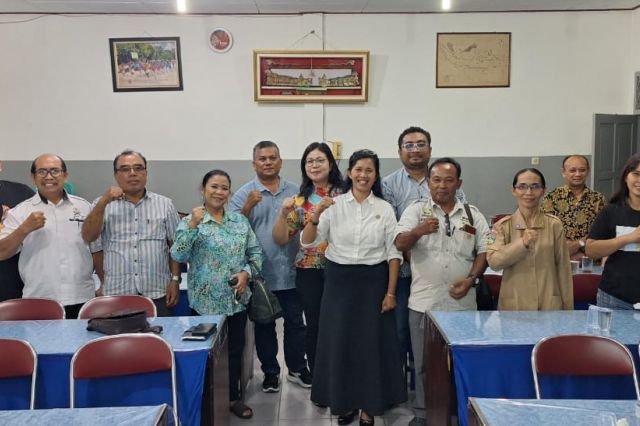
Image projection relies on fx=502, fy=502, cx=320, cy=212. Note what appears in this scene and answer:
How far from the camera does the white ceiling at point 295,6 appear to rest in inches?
206

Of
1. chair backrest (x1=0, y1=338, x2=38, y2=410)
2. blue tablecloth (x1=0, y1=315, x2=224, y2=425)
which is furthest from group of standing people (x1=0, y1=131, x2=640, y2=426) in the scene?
chair backrest (x1=0, y1=338, x2=38, y2=410)

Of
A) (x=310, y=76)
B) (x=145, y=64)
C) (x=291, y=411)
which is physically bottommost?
(x=291, y=411)

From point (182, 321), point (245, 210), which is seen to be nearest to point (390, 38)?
point (245, 210)

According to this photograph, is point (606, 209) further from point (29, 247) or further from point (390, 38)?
point (390, 38)

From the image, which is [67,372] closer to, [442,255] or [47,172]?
[47,172]

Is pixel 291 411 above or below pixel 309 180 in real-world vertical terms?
below

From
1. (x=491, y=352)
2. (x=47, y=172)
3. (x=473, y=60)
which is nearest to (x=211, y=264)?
(x=47, y=172)

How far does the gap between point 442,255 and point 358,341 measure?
625mm

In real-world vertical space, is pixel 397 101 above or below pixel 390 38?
below

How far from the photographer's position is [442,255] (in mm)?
2572

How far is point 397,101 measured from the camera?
579 centimetres

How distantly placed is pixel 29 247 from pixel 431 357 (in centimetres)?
223

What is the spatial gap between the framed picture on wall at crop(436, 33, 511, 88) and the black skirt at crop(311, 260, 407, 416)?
3791 millimetres

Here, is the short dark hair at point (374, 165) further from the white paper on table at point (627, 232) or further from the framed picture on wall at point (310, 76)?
the framed picture on wall at point (310, 76)
